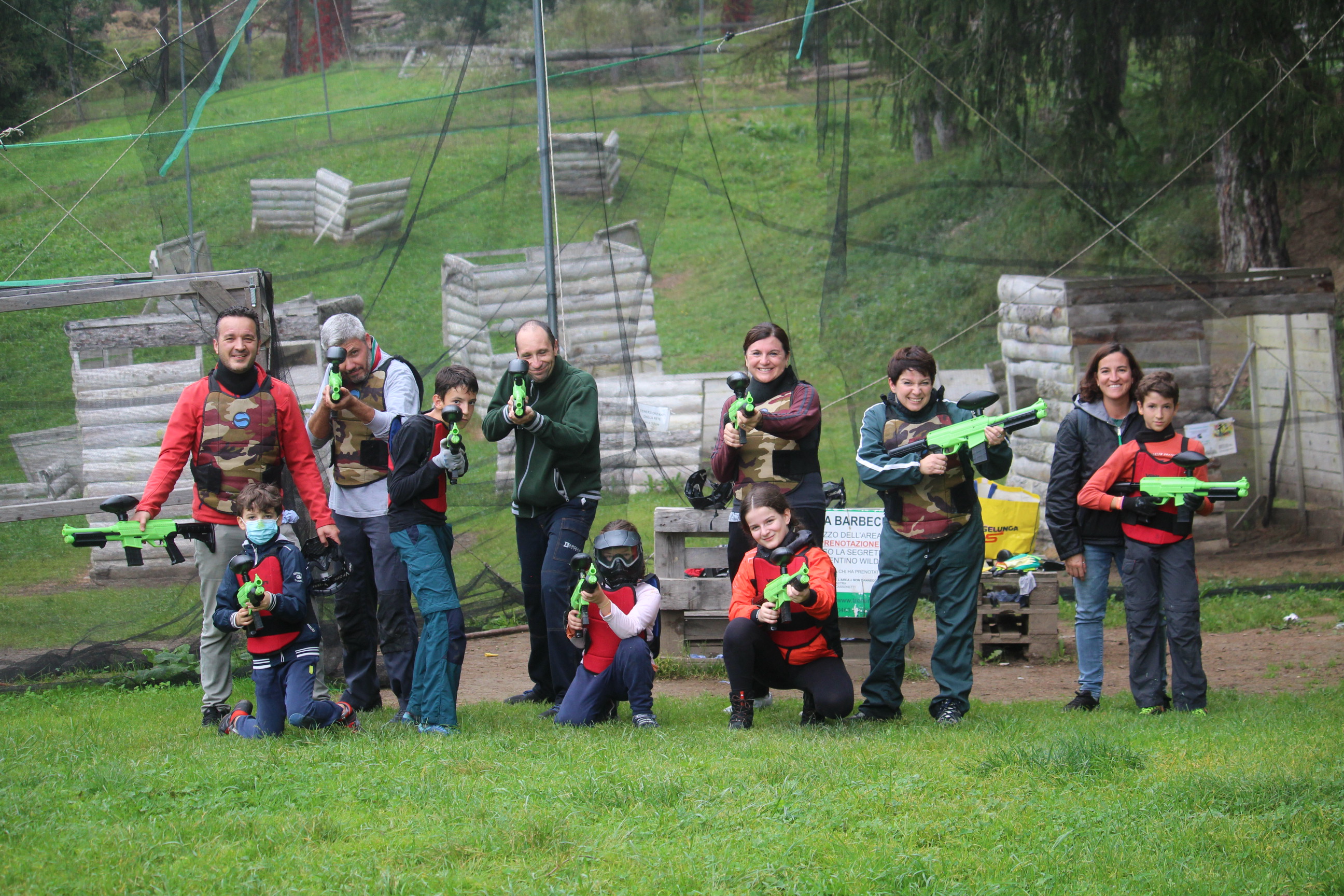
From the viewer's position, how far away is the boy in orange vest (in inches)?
203

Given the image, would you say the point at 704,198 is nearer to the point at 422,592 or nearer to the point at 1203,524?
the point at 1203,524

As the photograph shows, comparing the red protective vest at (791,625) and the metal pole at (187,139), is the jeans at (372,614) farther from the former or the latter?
the metal pole at (187,139)

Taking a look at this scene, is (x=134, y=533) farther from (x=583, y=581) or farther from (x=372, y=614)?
(x=583, y=581)

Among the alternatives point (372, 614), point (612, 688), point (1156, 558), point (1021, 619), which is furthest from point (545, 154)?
point (1156, 558)

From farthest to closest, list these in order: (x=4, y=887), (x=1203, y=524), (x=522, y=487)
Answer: (x=1203, y=524) → (x=522, y=487) → (x=4, y=887)

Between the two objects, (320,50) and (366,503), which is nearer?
(366,503)

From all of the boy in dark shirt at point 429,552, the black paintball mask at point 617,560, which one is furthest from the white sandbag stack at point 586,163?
the black paintball mask at point 617,560

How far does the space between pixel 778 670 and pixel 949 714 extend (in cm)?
78

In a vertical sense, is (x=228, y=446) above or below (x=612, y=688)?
above

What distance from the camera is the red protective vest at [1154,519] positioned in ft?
17.0

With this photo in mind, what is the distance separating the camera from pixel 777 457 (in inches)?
209

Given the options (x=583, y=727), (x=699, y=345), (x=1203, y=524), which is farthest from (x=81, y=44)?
→ (x=1203, y=524)

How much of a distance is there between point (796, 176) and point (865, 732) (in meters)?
15.6

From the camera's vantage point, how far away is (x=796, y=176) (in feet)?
62.8
